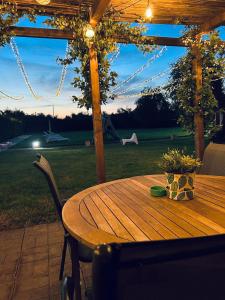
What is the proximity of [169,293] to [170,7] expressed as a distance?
454 centimetres

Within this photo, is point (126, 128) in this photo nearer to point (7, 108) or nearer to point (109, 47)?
point (7, 108)

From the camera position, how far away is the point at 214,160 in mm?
2945

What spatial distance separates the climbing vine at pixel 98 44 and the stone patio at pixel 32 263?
86.0 inches

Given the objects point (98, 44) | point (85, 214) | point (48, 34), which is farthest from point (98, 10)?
point (85, 214)

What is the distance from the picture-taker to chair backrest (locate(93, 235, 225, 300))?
507mm

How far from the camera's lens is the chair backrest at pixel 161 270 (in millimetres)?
507

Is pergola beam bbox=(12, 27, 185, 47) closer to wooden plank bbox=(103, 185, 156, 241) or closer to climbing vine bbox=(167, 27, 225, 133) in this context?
climbing vine bbox=(167, 27, 225, 133)

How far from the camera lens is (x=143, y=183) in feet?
7.71

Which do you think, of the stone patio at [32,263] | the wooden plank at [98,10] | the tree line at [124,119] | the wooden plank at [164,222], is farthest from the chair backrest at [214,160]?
the tree line at [124,119]

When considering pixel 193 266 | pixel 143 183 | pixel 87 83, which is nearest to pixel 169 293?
pixel 193 266

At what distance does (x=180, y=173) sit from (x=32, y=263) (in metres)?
1.80

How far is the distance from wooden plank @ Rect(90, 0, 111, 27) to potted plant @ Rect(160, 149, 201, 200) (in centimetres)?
250

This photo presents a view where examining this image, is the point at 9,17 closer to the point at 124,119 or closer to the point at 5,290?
the point at 5,290

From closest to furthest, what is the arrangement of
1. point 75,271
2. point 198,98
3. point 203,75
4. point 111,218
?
point 111,218, point 75,271, point 198,98, point 203,75
